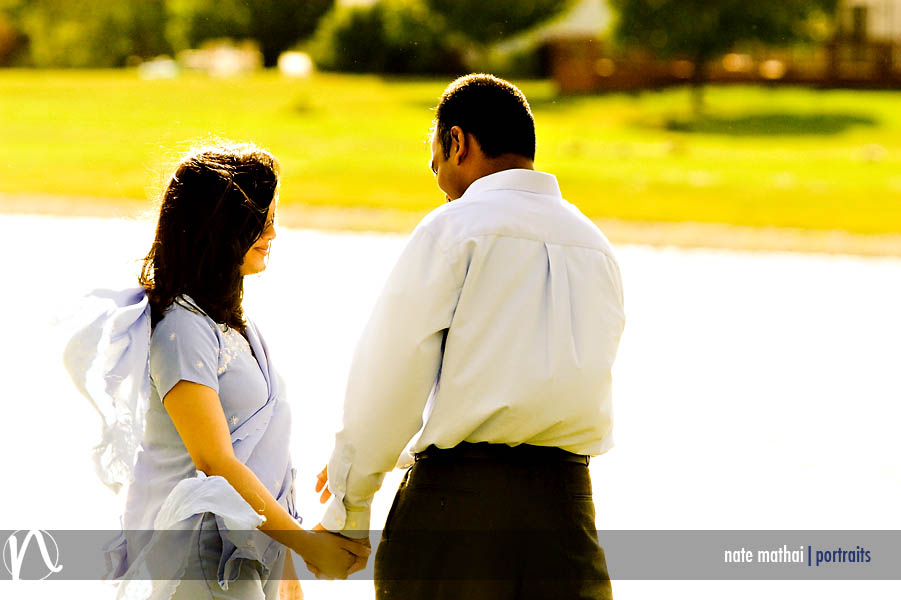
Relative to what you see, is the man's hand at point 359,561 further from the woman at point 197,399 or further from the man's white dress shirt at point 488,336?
the man's white dress shirt at point 488,336

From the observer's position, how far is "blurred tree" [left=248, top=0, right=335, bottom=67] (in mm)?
54888

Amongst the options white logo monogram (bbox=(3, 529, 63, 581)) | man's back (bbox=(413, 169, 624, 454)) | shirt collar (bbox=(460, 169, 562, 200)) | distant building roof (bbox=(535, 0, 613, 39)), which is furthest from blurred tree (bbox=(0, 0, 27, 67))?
man's back (bbox=(413, 169, 624, 454))

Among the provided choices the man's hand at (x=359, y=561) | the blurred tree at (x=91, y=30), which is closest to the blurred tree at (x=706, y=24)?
the blurred tree at (x=91, y=30)

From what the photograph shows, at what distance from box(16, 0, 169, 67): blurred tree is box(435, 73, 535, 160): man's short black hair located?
2201 inches

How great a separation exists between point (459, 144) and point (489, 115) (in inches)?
3.6

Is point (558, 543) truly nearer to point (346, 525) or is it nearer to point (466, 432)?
point (466, 432)

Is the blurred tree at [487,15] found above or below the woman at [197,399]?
A: above

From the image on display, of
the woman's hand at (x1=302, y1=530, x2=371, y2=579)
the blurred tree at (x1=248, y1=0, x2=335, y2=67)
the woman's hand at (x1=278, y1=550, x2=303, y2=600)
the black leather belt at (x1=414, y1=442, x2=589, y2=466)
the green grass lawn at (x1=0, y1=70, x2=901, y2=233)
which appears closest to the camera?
the black leather belt at (x1=414, y1=442, x2=589, y2=466)

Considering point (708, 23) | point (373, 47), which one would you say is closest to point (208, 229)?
point (708, 23)

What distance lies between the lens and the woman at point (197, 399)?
2496mm

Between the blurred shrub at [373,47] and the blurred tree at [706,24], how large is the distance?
8.59 m

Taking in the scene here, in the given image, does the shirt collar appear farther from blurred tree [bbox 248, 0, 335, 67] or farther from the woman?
blurred tree [bbox 248, 0, 335, 67]

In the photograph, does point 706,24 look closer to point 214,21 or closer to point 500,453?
point 214,21

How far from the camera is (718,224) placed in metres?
18.9
